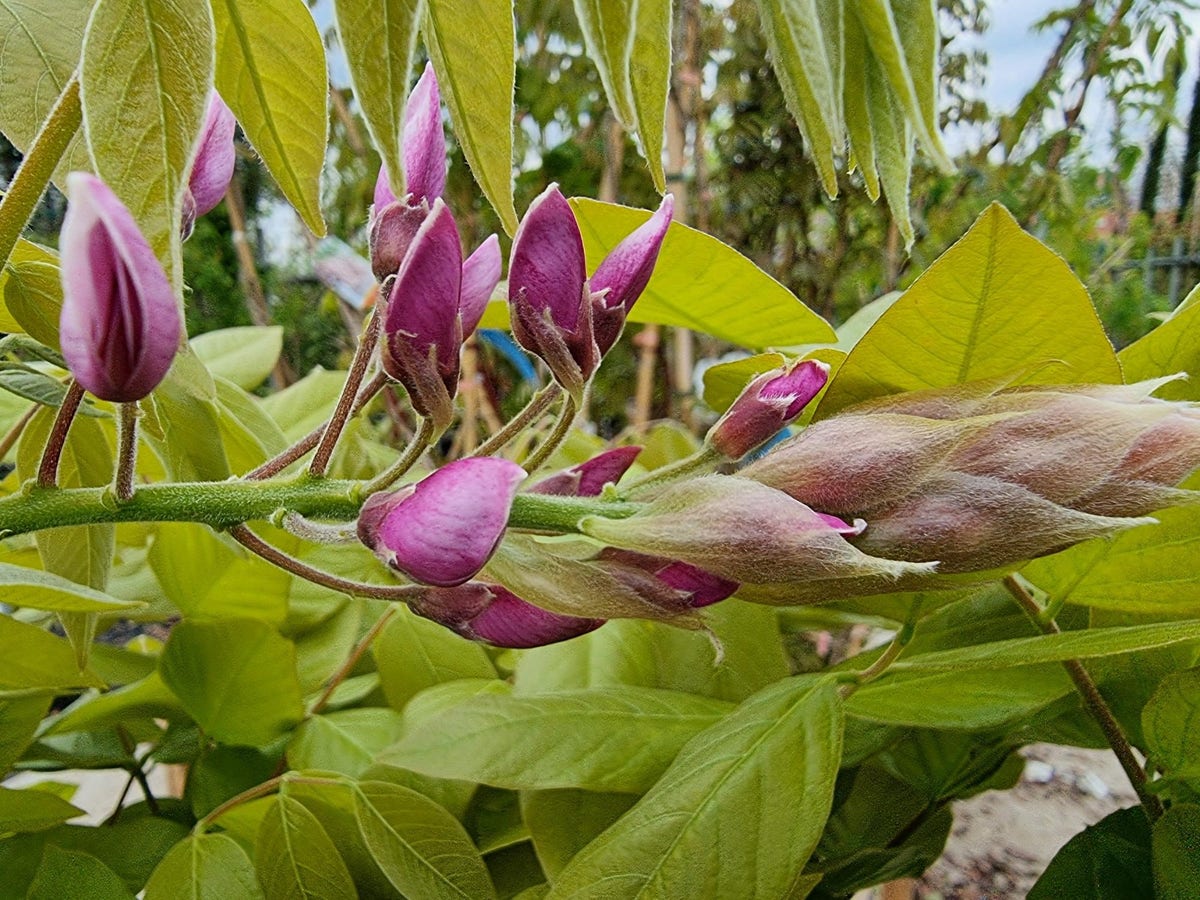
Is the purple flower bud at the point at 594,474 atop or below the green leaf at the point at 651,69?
below

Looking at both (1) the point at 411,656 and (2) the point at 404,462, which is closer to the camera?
(2) the point at 404,462

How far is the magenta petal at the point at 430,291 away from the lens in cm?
14

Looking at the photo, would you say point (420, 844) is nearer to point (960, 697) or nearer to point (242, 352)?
point (960, 697)

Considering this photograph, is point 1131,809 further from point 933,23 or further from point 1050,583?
point 933,23

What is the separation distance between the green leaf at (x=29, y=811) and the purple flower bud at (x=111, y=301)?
195 mm

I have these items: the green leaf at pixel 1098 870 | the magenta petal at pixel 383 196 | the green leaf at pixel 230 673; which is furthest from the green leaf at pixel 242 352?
the green leaf at pixel 1098 870

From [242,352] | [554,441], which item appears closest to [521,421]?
[554,441]

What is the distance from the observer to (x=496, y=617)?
167 mm

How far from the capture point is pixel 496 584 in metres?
0.17

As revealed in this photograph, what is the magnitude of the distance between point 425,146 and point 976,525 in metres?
0.12

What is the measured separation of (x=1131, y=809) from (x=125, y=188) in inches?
11.0

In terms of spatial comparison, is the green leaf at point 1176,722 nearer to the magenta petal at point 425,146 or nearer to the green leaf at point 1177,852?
the green leaf at point 1177,852

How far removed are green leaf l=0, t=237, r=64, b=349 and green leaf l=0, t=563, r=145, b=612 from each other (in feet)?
0.16

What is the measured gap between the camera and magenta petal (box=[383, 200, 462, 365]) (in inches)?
5.6
